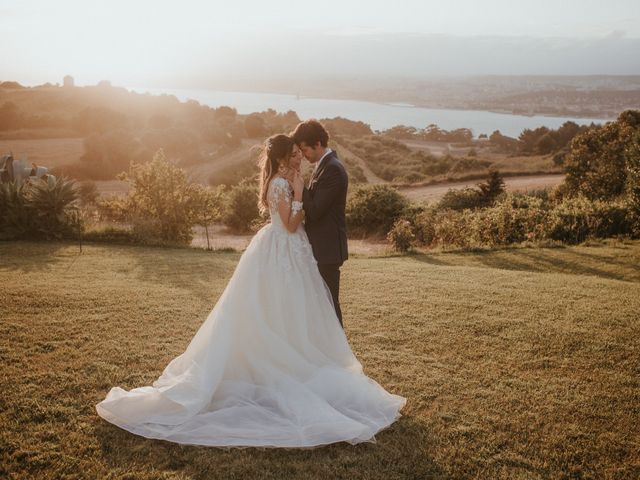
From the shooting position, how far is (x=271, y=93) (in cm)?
→ 10406

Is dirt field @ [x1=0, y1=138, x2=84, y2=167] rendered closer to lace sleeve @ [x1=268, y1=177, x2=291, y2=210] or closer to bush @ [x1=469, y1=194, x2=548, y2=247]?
bush @ [x1=469, y1=194, x2=548, y2=247]

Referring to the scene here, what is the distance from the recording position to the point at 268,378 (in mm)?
4773

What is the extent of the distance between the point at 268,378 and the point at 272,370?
0.09 m

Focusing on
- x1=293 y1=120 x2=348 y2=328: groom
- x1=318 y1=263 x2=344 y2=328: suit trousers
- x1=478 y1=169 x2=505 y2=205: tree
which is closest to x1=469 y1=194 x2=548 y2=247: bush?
x1=478 y1=169 x2=505 y2=205: tree

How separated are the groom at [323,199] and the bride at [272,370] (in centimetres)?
11

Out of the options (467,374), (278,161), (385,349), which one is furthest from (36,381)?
(467,374)

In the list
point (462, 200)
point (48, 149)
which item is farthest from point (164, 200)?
point (48, 149)

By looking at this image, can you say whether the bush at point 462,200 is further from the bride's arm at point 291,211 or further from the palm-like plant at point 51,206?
the bride's arm at point 291,211

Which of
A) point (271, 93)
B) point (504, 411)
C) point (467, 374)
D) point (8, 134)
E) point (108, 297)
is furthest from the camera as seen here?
point (271, 93)

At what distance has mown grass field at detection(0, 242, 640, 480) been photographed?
398cm

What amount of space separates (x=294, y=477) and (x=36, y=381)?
3.15 metres

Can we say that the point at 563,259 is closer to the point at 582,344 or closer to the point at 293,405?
the point at 582,344

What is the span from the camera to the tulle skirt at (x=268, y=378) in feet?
13.8

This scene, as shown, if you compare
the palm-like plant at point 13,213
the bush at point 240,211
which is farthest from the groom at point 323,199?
the bush at point 240,211
